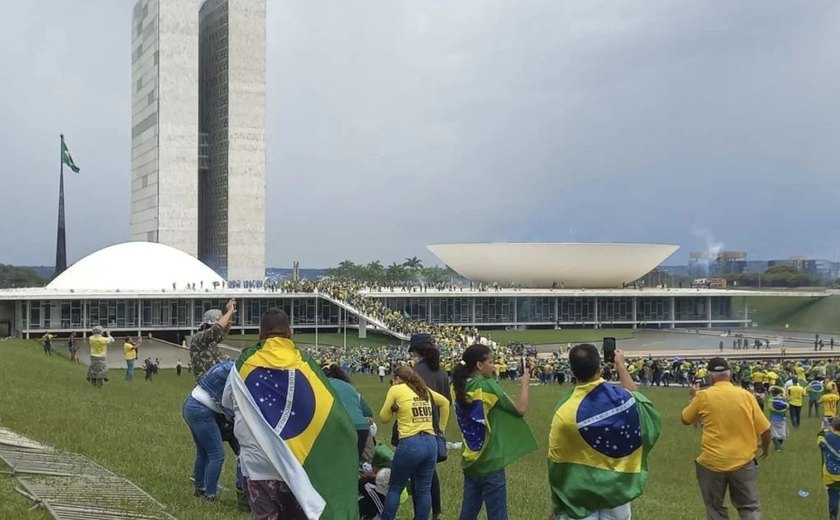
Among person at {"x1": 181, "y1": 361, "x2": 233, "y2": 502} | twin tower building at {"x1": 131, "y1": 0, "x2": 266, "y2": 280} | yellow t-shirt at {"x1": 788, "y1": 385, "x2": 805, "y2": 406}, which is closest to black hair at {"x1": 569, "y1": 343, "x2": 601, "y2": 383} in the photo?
person at {"x1": 181, "y1": 361, "x2": 233, "y2": 502}

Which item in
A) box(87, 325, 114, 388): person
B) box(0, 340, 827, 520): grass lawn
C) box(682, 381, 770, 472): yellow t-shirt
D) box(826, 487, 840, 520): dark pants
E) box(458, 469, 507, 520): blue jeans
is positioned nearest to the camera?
box(458, 469, 507, 520): blue jeans

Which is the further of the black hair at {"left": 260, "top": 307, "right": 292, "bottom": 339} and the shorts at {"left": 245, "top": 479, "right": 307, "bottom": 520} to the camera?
the black hair at {"left": 260, "top": 307, "right": 292, "bottom": 339}

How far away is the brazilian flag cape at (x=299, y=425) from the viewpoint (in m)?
4.70

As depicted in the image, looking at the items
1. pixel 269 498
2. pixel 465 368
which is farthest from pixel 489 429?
pixel 269 498

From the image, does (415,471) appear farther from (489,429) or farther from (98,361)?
(98,361)

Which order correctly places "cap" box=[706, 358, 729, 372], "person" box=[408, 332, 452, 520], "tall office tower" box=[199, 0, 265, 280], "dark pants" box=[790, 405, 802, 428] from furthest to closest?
"tall office tower" box=[199, 0, 265, 280], "dark pants" box=[790, 405, 802, 428], "person" box=[408, 332, 452, 520], "cap" box=[706, 358, 729, 372]

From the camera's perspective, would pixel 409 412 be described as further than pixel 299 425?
Yes

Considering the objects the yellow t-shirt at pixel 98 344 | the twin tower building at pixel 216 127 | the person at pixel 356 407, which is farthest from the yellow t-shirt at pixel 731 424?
the twin tower building at pixel 216 127

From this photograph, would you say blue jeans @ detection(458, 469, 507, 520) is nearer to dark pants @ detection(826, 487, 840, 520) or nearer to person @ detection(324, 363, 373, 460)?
person @ detection(324, 363, 373, 460)

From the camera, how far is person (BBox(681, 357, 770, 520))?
20.6 ft

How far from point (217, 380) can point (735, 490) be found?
3.73m

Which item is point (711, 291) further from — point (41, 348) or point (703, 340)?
point (41, 348)

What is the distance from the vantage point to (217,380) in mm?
6465

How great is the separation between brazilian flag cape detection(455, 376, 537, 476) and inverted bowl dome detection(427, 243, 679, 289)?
58.1 m
